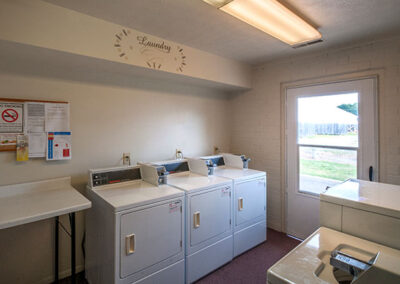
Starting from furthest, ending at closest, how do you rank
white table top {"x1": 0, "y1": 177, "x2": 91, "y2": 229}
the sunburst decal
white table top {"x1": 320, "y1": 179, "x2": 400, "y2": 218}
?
the sunburst decal → white table top {"x1": 0, "y1": 177, "x2": 91, "y2": 229} → white table top {"x1": 320, "y1": 179, "x2": 400, "y2": 218}

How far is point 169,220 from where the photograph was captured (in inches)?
80.0

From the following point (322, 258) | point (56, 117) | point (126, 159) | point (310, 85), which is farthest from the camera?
point (310, 85)

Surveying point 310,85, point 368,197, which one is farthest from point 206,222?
point 310,85

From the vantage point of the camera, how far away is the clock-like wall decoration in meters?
2.18

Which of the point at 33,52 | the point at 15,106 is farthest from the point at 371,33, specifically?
the point at 15,106

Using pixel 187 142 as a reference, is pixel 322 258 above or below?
below

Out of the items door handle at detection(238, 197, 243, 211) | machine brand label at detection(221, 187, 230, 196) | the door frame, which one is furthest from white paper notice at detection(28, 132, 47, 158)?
the door frame

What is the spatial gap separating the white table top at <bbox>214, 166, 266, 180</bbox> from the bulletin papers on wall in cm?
178

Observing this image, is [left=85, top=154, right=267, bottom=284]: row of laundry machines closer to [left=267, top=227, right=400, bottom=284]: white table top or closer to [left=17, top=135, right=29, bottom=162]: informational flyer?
[left=17, top=135, right=29, bottom=162]: informational flyer

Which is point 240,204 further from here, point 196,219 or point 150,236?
point 150,236

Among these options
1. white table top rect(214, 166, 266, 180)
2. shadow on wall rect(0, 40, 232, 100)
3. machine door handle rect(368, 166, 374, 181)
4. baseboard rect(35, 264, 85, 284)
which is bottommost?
baseboard rect(35, 264, 85, 284)

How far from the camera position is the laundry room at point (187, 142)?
168cm

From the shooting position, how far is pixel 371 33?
234cm

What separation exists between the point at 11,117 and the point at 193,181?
1.83m
